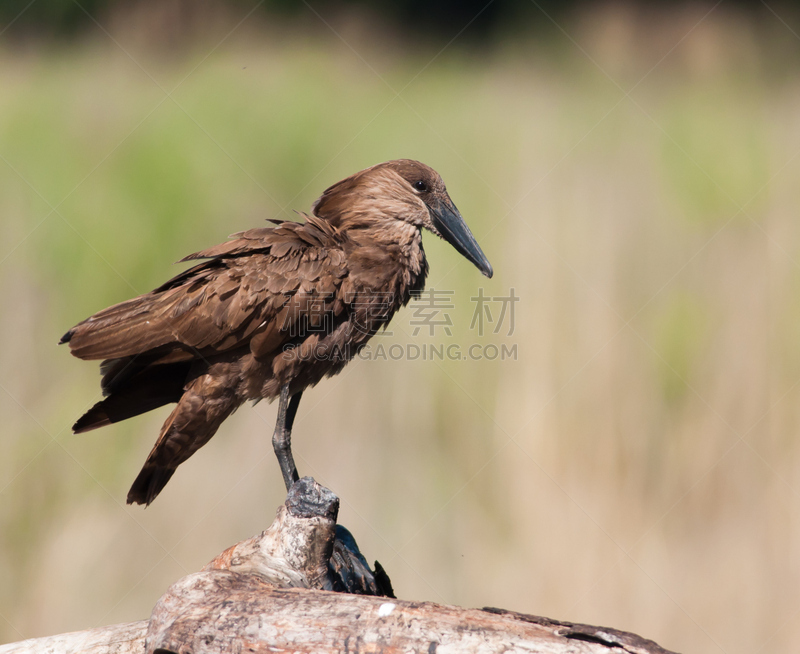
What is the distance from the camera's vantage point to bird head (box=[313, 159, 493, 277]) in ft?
8.84

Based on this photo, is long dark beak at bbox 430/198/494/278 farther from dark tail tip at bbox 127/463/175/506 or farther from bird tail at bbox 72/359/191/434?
dark tail tip at bbox 127/463/175/506

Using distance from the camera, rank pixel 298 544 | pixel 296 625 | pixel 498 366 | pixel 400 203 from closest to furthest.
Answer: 1. pixel 296 625
2. pixel 298 544
3. pixel 400 203
4. pixel 498 366

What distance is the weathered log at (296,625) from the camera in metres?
1.47

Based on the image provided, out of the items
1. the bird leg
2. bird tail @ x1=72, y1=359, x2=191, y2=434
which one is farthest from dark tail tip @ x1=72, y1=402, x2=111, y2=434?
the bird leg

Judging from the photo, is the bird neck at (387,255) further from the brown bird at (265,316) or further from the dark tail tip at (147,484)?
the dark tail tip at (147,484)

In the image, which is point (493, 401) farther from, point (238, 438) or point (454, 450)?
point (238, 438)

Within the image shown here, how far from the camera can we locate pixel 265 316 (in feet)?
7.80

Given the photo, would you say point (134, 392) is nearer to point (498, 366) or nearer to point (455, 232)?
point (455, 232)

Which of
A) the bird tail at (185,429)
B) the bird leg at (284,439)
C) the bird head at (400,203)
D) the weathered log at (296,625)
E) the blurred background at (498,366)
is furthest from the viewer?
the blurred background at (498,366)

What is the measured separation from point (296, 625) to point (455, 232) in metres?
1.60

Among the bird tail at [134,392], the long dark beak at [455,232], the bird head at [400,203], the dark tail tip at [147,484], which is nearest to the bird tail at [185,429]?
the dark tail tip at [147,484]

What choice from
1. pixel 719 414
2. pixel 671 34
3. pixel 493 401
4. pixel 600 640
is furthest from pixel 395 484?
pixel 671 34

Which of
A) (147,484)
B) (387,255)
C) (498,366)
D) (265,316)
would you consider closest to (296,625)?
(265,316)

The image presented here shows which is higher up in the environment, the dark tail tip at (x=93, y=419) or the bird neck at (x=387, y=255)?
the bird neck at (x=387, y=255)
